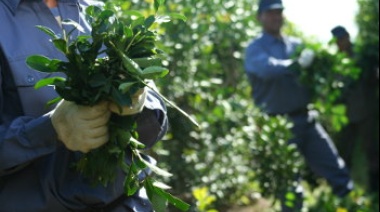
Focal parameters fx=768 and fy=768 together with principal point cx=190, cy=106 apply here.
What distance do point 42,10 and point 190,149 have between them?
2268 mm

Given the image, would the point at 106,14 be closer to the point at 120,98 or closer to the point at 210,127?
the point at 120,98

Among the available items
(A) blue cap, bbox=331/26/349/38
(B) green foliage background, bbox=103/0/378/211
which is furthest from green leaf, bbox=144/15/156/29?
(A) blue cap, bbox=331/26/349/38

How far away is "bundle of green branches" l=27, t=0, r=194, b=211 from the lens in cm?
201

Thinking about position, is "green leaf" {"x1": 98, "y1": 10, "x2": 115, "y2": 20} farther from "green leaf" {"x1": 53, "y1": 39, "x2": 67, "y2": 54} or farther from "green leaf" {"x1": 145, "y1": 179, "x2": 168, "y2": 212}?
"green leaf" {"x1": 145, "y1": 179, "x2": 168, "y2": 212}

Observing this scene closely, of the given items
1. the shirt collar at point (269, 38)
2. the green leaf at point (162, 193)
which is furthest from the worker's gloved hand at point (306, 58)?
the green leaf at point (162, 193)

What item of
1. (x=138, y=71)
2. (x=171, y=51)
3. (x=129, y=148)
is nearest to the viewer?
(x=138, y=71)

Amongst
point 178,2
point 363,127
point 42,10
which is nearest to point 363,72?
point 363,127

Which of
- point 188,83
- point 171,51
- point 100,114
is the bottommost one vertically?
point 188,83

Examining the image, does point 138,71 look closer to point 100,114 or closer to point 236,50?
point 100,114

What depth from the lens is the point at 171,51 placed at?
421cm

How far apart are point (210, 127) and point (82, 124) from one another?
271 centimetres

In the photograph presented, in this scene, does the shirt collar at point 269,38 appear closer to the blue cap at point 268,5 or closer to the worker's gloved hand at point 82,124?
the blue cap at point 268,5

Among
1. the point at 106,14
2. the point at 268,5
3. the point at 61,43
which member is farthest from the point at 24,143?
the point at 268,5

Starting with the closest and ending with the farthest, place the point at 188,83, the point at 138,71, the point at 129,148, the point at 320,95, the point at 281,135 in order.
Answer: the point at 138,71
the point at 129,148
the point at 188,83
the point at 281,135
the point at 320,95
